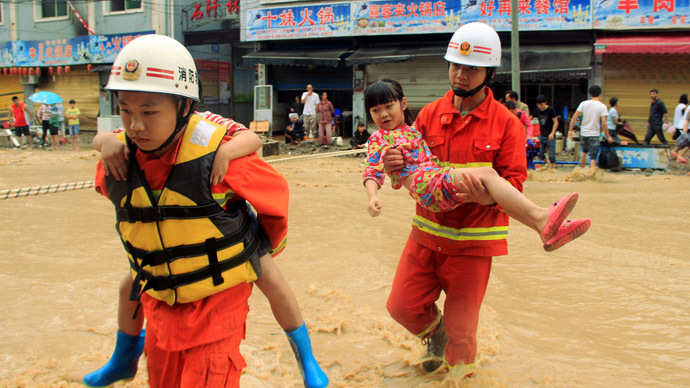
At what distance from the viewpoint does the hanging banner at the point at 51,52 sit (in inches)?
981

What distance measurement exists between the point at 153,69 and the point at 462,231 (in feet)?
5.97

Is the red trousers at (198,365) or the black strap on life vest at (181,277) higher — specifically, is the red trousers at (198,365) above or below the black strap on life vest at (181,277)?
below

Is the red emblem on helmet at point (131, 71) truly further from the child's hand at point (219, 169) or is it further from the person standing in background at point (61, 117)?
the person standing in background at point (61, 117)

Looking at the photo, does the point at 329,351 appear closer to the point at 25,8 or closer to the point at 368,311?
the point at 368,311

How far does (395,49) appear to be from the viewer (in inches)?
747

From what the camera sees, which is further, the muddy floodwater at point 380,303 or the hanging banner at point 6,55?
the hanging banner at point 6,55

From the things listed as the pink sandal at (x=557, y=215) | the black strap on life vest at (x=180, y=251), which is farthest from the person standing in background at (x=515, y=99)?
the black strap on life vest at (x=180, y=251)

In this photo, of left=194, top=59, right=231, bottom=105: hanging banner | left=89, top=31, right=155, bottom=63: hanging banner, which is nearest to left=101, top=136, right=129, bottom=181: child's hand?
left=194, top=59, right=231, bottom=105: hanging banner

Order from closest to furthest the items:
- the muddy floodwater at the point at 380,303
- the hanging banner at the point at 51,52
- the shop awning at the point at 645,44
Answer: the muddy floodwater at the point at 380,303 < the shop awning at the point at 645,44 < the hanging banner at the point at 51,52

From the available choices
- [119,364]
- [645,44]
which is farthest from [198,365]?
[645,44]

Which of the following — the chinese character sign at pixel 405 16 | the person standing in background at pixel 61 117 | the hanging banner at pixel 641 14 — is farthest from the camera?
the person standing in background at pixel 61 117

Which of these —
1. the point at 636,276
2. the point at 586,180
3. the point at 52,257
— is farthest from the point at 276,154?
the point at 636,276

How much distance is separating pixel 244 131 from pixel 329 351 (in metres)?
2.14

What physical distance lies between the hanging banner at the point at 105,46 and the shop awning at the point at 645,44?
1751 cm
